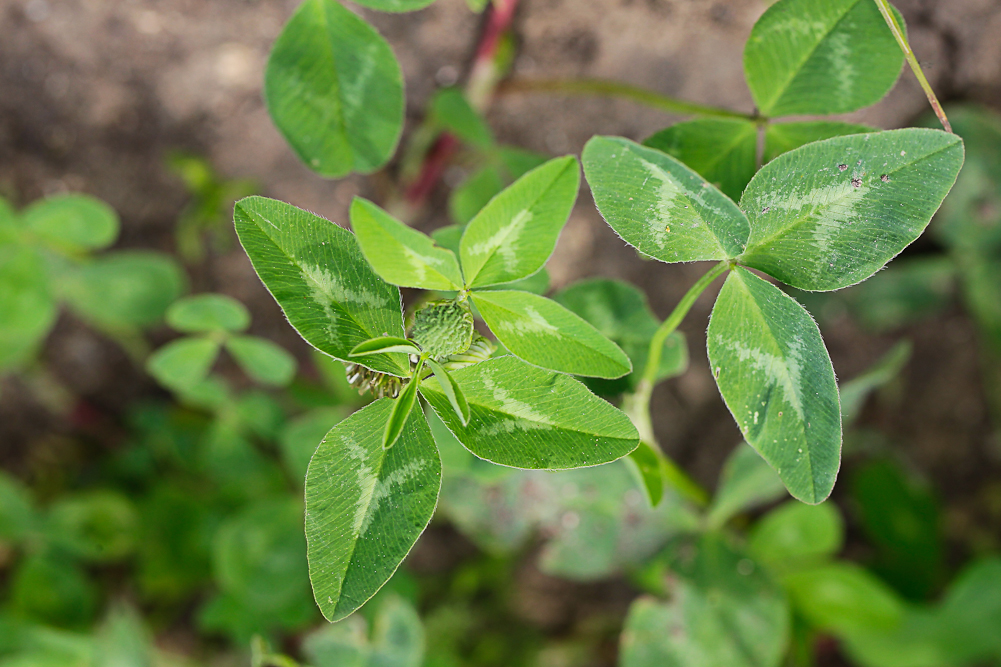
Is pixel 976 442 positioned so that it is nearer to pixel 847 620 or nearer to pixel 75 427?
pixel 847 620

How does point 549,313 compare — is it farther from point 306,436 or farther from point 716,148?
point 306,436

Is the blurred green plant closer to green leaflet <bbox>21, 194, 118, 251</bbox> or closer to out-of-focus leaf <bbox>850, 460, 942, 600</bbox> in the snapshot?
green leaflet <bbox>21, 194, 118, 251</bbox>

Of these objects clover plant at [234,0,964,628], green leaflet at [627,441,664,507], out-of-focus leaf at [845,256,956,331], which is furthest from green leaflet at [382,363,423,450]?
out-of-focus leaf at [845,256,956,331]

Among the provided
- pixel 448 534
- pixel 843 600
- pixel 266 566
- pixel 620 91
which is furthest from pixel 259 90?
pixel 843 600

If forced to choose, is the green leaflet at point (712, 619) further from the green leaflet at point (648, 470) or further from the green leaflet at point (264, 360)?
the green leaflet at point (264, 360)

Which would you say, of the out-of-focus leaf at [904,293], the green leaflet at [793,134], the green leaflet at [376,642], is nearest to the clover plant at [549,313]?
the green leaflet at [793,134]
